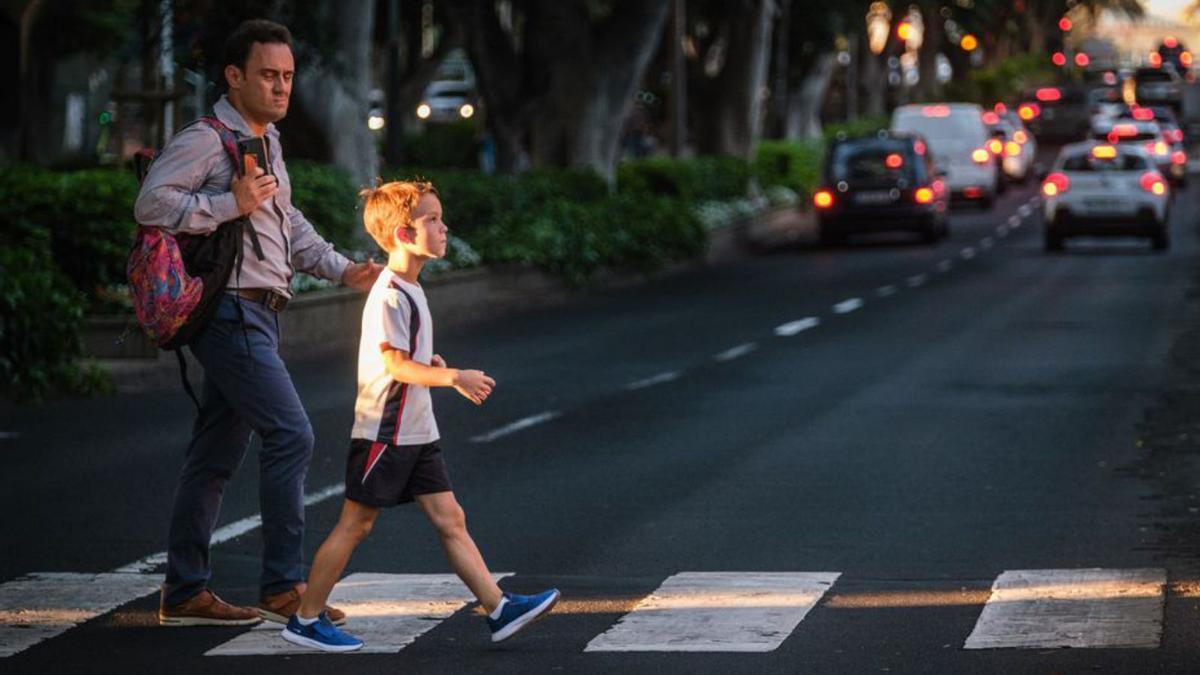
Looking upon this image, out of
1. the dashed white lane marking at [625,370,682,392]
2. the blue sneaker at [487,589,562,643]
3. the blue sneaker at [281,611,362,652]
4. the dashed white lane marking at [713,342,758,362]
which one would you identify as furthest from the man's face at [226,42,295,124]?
the dashed white lane marking at [713,342,758,362]

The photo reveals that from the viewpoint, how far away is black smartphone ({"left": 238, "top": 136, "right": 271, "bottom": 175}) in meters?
8.27

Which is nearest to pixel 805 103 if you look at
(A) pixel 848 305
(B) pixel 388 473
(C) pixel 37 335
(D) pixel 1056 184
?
(D) pixel 1056 184

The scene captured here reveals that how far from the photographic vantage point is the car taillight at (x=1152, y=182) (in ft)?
124

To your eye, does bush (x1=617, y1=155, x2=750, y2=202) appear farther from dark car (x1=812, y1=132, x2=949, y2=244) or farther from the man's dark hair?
the man's dark hair

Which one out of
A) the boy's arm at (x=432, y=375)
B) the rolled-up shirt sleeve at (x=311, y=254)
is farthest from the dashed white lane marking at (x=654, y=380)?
the boy's arm at (x=432, y=375)

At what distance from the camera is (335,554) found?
7.92 metres

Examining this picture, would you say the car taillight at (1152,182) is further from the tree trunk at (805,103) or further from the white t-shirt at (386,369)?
the white t-shirt at (386,369)

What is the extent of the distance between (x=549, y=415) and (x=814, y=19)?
3843 cm

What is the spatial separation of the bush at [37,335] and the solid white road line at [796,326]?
745cm

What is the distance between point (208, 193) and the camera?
8.24 metres

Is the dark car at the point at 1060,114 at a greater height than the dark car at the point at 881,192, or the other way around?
the dark car at the point at 881,192

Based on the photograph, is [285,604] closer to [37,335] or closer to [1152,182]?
[37,335]

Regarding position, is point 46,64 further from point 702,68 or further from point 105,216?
point 105,216

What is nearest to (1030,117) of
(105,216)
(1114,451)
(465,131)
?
(465,131)
